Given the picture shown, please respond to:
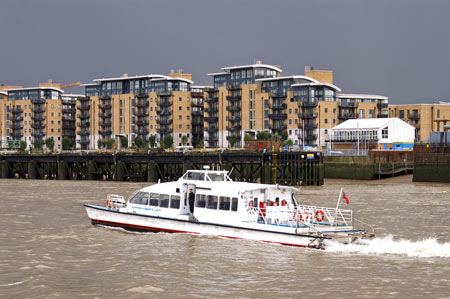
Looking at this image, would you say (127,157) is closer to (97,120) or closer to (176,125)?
(176,125)

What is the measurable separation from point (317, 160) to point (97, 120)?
96282 mm

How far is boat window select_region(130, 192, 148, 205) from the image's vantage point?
108ft

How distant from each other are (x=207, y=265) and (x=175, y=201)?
7.77 metres

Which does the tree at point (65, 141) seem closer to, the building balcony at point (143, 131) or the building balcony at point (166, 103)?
the building balcony at point (143, 131)

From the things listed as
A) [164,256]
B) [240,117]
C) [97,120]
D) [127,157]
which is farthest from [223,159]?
[97,120]

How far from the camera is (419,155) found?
76562mm

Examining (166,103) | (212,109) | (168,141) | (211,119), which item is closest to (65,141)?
(166,103)

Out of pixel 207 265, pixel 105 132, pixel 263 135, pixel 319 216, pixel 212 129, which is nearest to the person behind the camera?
pixel 207 265

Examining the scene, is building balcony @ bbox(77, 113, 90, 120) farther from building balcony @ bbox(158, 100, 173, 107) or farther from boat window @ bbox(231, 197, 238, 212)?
boat window @ bbox(231, 197, 238, 212)

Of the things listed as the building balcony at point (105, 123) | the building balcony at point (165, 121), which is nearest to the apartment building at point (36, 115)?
the building balcony at point (105, 123)

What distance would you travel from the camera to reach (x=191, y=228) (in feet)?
99.1

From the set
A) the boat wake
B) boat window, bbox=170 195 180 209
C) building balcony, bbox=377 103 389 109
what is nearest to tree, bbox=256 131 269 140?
building balcony, bbox=377 103 389 109

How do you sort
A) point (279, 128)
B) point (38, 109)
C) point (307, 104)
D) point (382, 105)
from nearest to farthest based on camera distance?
1. point (307, 104)
2. point (279, 128)
3. point (382, 105)
4. point (38, 109)

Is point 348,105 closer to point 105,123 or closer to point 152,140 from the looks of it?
point 152,140
